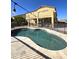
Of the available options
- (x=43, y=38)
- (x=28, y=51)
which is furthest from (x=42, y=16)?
(x=28, y=51)

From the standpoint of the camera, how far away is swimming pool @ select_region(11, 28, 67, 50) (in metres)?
2.14

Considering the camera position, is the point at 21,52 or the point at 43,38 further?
the point at 43,38

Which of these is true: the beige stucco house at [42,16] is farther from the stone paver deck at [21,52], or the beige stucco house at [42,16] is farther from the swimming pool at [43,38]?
the stone paver deck at [21,52]

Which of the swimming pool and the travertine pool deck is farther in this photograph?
the swimming pool

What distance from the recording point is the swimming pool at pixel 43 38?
2.14 metres

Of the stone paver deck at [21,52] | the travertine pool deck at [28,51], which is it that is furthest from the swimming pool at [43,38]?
the stone paver deck at [21,52]

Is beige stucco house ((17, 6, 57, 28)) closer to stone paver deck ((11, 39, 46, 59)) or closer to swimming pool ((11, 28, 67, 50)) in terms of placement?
swimming pool ((11, 28, 67, 50))

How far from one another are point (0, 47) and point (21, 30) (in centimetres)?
67

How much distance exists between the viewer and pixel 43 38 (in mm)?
2197

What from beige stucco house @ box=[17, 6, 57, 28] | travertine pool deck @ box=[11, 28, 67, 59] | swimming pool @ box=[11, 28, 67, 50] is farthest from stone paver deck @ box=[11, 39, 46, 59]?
beige stucco house @ box=[17, 6, 57, 28]

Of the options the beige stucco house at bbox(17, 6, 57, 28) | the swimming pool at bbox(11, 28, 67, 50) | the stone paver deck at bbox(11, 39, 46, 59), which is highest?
the beige stucco house at bbox(17, 6, 57, 28)

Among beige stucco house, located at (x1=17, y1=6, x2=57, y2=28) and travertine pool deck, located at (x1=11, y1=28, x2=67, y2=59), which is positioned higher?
beige stucco house, located at (x1=17, y1=6, x2=57, y2=28)

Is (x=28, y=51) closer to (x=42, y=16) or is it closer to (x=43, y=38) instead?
(x=43, y=38)
